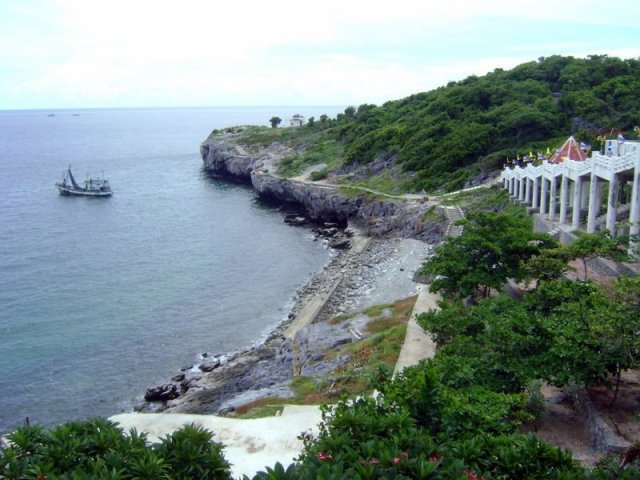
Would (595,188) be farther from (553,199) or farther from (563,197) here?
(553,199)

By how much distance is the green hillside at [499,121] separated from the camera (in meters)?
63.7

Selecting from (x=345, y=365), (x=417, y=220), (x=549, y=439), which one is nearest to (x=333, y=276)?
(x=417, y=220)

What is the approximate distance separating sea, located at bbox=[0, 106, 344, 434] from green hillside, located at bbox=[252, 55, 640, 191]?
53.3 ft

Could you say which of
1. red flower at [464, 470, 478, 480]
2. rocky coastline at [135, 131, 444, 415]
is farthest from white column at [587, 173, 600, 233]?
red flower at [464, 470, 478, 480]

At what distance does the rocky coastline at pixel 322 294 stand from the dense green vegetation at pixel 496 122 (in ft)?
21.8

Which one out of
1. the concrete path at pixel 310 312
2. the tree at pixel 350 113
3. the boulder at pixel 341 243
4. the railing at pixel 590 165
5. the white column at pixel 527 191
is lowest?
the concrete path at pixel 310 312

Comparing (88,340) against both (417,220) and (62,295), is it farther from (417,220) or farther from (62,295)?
(417,220)

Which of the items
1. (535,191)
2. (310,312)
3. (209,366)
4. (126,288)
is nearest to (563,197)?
(535,191)

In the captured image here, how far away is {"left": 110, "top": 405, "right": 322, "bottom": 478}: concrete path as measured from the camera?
47.0 ft

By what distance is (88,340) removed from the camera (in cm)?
3547

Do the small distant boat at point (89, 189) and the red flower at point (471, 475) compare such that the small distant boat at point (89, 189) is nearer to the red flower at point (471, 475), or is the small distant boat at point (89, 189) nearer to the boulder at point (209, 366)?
the boulder at point (209, 366)

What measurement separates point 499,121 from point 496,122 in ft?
2.12

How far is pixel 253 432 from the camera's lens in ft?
52.4

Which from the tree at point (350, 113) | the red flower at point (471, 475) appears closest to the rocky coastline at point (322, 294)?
the red flower at point (471, 475)
